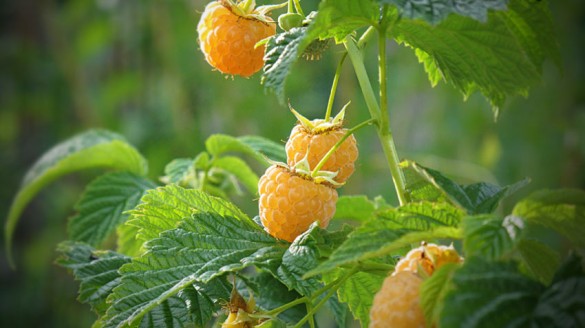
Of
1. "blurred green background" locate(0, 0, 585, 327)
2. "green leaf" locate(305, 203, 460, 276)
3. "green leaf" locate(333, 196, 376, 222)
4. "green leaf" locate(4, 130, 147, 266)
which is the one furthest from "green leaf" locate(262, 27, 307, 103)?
"blurred green background" locate(0, 0, 585, 327)

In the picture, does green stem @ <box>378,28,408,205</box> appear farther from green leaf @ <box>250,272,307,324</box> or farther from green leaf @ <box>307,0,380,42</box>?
green leaf @ <box>250,272,307,324</box>

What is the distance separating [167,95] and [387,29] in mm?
2736

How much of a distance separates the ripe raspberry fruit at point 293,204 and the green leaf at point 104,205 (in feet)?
1.15

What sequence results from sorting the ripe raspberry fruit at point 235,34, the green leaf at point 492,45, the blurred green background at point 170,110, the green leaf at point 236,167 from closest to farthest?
the green leaf at point 492,45 → the ripe raspberry fruit at point 235,34 → the green leaf at point 236,167 → the blurred green background at point 170,110

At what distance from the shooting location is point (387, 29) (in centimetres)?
71

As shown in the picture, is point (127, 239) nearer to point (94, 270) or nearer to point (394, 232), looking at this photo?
point (94, 270)

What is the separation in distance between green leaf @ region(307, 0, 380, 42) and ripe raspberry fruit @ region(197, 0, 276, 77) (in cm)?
13

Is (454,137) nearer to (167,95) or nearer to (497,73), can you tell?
(167,95)

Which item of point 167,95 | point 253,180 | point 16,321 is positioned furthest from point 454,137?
point 16,321

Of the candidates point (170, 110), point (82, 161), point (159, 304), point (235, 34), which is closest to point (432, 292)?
point (159, 304)

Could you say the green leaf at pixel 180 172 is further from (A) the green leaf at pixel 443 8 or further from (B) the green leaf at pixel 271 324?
(A) the green leaf at pixel 443 8

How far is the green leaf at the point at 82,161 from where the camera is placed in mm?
1149

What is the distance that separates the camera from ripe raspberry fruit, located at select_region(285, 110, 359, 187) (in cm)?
78

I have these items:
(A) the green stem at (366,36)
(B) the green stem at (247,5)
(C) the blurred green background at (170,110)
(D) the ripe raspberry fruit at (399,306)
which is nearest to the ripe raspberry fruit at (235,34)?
(B) the green stem at (247,5)
